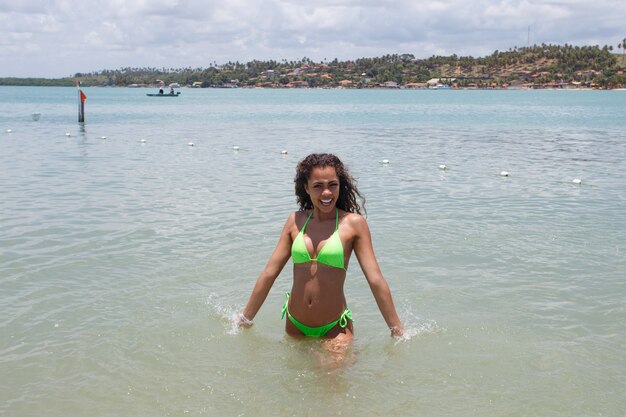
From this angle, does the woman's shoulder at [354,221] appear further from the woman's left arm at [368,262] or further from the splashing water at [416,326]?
the splashing water at [416,326]

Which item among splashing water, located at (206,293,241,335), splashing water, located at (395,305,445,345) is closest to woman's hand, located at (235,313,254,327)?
splashing water, located at (206,293,241,335)

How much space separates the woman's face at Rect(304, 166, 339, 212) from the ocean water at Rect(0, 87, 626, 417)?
1.30 meters

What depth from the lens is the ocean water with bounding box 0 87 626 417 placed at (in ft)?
18.1

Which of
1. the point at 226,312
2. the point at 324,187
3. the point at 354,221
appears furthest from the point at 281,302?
the point at 324,187

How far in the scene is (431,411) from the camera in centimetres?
527

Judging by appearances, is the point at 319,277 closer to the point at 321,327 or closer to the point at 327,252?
the point at 327,252

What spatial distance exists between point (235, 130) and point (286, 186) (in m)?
24.2

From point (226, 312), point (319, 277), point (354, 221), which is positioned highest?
point (354, 221)

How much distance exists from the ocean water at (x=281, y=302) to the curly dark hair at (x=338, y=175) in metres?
1.26

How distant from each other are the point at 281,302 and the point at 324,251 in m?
2.63

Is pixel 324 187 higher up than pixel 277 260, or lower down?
higher up

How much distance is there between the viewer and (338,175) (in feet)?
18.1

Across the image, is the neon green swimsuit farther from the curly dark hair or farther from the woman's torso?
the curly dark hair

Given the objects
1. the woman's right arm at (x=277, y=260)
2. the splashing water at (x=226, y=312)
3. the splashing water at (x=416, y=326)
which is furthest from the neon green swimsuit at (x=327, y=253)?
the splashing water at (x=226, y=312)
